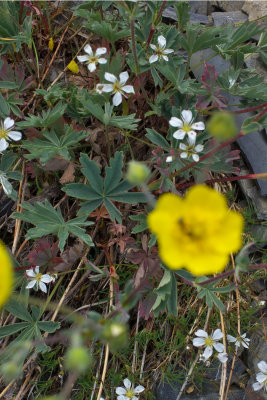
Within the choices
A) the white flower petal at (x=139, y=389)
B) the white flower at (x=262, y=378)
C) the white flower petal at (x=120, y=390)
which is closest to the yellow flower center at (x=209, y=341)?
the white flower at (x=262, y=378)

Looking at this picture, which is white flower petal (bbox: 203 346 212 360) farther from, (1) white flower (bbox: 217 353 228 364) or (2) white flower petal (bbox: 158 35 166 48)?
(2) white flower petal (bbox: 158 35 166 48)

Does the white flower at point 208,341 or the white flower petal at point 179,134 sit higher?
the white flower petal at point 179,134

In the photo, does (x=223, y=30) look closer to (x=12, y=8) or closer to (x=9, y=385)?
(x=12, y=8)

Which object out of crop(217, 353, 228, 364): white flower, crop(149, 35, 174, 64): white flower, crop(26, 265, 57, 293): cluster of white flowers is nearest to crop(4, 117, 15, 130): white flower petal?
crop(26, 265, 57, 293): cluster of white flowers

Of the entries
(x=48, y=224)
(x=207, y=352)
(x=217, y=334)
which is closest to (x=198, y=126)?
(x=48, y=224)

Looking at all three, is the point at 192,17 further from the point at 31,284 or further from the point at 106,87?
the point at 31,284

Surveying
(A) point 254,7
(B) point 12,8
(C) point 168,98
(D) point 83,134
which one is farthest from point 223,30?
(B) point 12,8

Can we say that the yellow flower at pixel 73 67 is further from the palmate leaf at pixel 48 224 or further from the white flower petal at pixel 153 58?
the palmate leaf at pixel 48 224
